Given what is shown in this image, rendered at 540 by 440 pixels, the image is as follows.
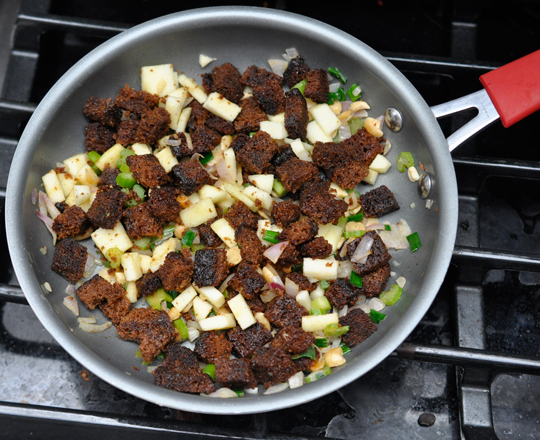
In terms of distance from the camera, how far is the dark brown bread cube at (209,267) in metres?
1.82

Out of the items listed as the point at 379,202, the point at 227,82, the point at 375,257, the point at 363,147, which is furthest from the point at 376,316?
the point at 227,82

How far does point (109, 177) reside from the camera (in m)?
1.97

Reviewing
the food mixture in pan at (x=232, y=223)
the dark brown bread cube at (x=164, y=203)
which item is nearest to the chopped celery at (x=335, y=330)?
the food mixture in pan at (x=232, y=223)

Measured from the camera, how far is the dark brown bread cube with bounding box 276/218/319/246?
1833 mm

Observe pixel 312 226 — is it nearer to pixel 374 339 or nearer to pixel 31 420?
pixel 374 339

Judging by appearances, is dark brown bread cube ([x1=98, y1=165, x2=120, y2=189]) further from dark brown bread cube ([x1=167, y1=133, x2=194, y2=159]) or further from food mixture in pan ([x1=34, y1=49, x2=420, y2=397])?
dark brown bread cube ([x1=167, y1=133, x2=194, y2=159])

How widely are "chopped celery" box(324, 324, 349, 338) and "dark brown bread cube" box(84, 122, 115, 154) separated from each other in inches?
44.5

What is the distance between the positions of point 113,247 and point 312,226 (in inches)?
29.8

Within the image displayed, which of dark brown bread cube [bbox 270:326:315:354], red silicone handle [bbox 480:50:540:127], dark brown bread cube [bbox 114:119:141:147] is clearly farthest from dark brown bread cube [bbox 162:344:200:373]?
red silicone handle [bbox 480:50:540:127]

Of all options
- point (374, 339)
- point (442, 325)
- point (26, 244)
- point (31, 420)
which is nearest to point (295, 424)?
point (374, 339)

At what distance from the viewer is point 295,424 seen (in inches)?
73.3

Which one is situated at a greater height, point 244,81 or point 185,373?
point 244,81

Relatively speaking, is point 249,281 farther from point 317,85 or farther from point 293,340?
point 317,85

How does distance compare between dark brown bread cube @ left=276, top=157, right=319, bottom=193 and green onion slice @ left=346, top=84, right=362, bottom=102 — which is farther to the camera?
green onion slice @ left=346, top=84, right=362, bottom=102
